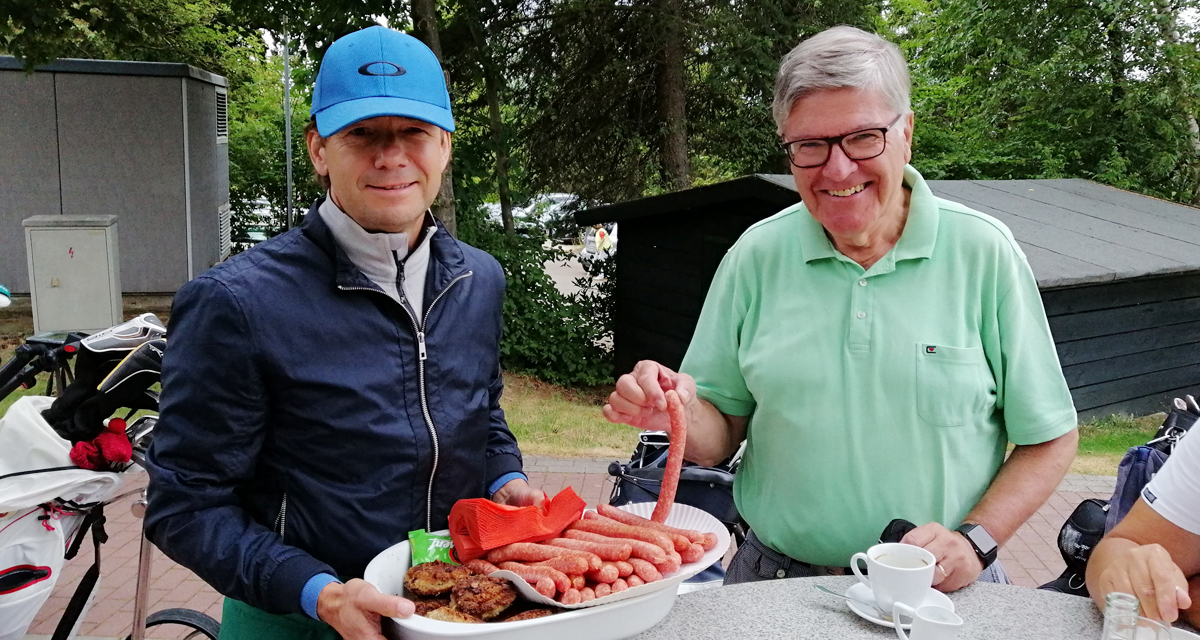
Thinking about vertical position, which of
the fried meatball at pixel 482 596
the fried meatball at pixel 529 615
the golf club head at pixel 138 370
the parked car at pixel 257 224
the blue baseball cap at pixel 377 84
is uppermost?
the blue baseball cap at pixel 377 84

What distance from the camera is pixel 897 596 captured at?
6.23 feet

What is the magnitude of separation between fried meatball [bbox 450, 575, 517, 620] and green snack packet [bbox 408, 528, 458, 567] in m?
0.17

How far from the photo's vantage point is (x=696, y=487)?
3.53m

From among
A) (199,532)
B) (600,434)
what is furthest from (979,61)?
(199,532)

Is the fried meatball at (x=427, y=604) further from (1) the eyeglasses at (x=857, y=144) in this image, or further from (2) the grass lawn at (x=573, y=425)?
(2) the grass lawn at (x=573, y=425)

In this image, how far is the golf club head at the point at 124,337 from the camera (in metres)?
2.92

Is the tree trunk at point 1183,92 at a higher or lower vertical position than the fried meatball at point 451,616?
higher

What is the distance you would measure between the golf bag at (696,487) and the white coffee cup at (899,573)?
125cm

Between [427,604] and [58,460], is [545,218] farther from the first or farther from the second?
[427,604]

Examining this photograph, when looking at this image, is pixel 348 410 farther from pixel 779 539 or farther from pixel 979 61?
pixel 979 61

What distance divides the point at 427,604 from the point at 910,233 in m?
1.49

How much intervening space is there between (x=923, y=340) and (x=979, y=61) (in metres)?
16.1

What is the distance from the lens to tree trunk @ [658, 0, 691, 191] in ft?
44.0

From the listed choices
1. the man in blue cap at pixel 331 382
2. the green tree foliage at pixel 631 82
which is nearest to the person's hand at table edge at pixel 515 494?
the man in blue cap at pixel 331 382
